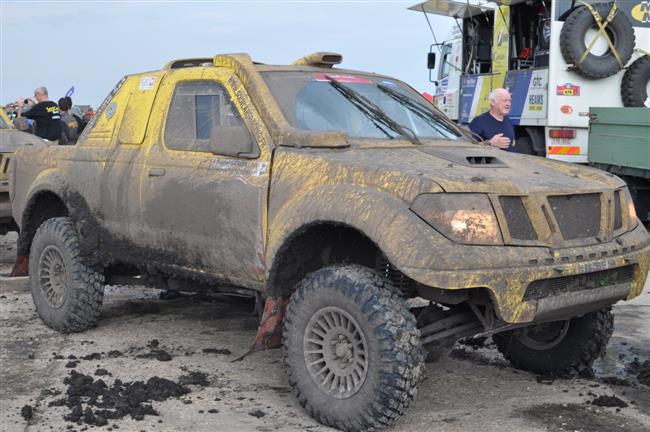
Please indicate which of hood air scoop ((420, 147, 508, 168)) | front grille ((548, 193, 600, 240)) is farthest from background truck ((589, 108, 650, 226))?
Answer: front grille ((548, 193, 600, 240))

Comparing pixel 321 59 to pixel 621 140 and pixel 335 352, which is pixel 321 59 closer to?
pixel 335 352

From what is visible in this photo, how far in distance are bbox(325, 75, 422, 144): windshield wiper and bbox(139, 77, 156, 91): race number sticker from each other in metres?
1.33

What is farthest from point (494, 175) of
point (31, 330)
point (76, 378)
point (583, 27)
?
point (583, 27)

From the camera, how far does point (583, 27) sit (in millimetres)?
12438

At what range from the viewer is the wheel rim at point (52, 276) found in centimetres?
661

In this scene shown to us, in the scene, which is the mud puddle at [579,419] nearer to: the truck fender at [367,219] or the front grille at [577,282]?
the front grille at [577,282]

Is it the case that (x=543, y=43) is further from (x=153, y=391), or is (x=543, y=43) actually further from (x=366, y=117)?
(x=153, y=391)

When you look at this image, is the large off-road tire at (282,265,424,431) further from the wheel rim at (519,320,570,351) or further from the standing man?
the standing man

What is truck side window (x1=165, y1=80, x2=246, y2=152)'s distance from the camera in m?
5.44

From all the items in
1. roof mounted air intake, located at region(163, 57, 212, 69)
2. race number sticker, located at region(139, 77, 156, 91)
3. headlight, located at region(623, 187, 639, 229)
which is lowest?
headlight, located at region(623, 187, 639, 229)

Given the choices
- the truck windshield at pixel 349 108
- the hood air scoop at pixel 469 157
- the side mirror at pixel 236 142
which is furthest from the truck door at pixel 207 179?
the hood air scoop at pixel 469 157

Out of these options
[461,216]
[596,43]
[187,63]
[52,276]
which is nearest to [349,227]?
[461,216]

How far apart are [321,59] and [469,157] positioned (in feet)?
4.85

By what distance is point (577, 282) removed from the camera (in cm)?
450
